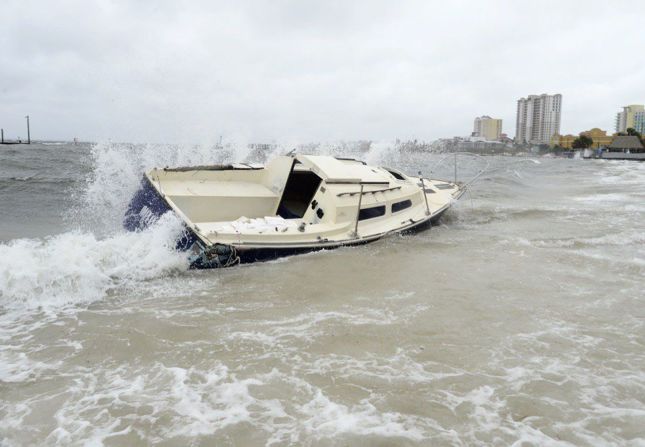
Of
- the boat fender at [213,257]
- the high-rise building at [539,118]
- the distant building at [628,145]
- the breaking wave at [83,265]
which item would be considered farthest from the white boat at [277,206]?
the high-rise building at [539,118]

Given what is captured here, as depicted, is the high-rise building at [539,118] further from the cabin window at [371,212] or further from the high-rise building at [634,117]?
the cabin window at [371,212]

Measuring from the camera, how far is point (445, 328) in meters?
6.27

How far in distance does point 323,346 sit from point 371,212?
257 inches

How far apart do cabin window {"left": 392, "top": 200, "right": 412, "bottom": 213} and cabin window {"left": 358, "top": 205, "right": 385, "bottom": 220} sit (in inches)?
22.5

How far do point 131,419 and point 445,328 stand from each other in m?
3.94

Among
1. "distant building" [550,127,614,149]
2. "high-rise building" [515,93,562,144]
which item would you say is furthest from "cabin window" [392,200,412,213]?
"high-rise building" [515,93,562,144]

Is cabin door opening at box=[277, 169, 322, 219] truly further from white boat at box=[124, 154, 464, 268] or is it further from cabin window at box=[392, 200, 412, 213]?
cabin window at box=[392, 200, 412, 213]

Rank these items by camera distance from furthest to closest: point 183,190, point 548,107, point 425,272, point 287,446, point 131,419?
A: point 548,107 < point 183,190 < point 425,272 < point 131,419 < point 287,446

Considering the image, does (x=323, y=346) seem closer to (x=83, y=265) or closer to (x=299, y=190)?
(x=83, y=265)

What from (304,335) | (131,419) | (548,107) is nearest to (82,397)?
(131,419)

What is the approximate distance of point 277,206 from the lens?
12305 mm

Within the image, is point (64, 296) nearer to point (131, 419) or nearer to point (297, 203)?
point (131, 419)

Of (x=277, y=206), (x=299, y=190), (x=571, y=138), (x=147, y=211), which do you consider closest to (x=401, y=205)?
(x=299, y=190)

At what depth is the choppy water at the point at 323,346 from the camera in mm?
4246
